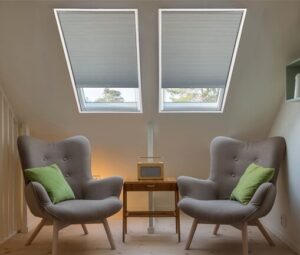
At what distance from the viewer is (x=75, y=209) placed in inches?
124

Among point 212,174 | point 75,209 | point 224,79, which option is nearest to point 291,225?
point 212,174

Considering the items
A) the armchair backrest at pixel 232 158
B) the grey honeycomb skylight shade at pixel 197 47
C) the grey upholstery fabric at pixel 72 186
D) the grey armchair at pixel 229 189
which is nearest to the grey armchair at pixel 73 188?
the grey upholstery fabric at pixel 72 186

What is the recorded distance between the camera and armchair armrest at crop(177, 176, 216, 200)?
3.59 metres

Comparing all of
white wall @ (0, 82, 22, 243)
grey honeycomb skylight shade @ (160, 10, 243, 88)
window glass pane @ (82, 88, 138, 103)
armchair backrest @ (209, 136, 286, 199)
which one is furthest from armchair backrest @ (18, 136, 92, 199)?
armchair backrest @ (209, 136, 286, 199)

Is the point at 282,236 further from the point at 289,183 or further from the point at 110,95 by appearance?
the point at 110,95

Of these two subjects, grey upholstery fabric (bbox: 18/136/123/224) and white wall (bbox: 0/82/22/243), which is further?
white wall (bbox: 0/82/22/243)

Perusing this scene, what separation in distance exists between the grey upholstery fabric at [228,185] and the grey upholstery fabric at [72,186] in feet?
2.13

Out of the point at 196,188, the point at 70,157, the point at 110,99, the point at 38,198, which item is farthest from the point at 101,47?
the point at 196,188

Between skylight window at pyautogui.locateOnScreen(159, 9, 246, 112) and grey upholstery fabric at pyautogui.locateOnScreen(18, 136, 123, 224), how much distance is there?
38.4 inches

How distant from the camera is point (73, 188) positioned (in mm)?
3773

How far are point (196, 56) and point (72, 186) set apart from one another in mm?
1696

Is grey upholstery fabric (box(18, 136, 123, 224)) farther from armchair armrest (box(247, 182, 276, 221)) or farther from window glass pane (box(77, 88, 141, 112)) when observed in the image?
armchair armrest (box(247, 182, 276, 221))

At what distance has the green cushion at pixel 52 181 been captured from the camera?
3358 millimetres

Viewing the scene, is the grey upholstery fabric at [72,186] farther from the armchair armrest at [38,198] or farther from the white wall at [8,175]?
the white wall at [8,175]
